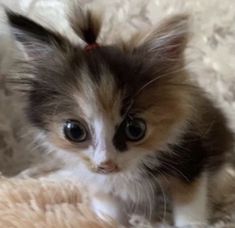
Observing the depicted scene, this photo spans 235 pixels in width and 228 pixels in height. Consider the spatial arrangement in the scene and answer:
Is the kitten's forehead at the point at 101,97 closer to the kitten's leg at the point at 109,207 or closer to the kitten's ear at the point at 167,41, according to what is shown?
the kitten's ear at the point at 167,41

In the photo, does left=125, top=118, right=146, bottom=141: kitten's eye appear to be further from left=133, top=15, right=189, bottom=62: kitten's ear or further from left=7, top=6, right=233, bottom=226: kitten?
left=133, top=15, right=189, bottom=62: kitten's ear

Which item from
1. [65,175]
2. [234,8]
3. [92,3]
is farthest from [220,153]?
[92,3]

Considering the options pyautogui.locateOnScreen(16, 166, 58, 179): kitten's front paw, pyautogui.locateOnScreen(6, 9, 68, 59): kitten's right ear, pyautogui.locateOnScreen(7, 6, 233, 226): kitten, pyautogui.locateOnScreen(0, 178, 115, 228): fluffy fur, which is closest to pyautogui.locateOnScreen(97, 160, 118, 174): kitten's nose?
pyautogui.locateOnScreen(7, 6, 233, 226): kitten

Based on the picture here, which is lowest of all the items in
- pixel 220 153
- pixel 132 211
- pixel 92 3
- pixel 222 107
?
pixel 132 211

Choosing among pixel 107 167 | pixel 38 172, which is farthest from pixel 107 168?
pixel 38 172

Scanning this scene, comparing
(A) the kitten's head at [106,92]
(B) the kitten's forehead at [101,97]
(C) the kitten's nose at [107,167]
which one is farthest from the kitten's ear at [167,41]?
(C) the kitten's nose at [107,167]

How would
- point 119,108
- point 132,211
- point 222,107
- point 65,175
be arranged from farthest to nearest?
point 222,107, point 65,175, point 132,211, point 119,108

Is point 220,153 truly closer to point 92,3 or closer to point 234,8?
point 234,8
